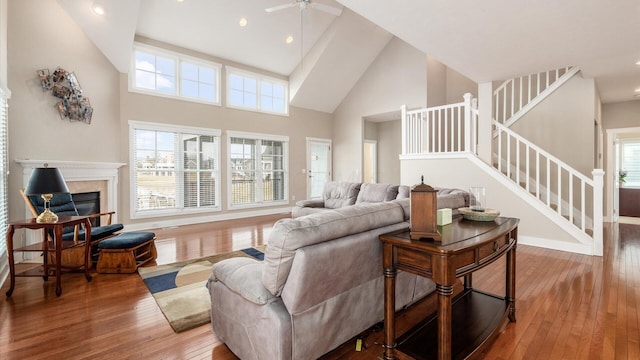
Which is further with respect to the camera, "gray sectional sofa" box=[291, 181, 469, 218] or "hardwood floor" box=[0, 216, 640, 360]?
"gray sectional sofa" box=[291, 181, 469, 218]

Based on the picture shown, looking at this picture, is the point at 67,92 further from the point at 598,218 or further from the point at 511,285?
the point at 598,218

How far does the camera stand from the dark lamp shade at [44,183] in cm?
270

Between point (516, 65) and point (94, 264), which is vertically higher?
point (516, 65)

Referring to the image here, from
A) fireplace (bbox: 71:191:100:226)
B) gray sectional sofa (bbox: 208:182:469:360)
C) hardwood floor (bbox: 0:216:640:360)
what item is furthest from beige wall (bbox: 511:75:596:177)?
→ fireplace (bbox: 71:191:100:226)

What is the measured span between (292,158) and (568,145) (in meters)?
5.81

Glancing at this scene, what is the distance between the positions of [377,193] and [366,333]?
2634 millimetres

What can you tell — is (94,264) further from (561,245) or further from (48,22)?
(561,245)

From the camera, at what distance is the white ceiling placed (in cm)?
284

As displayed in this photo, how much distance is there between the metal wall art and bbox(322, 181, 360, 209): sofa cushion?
410 centimetres

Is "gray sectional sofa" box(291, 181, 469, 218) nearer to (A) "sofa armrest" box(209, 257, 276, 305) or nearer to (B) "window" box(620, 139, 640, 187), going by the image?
(A) "sofa armrest" box(209, 257, 276, 305)

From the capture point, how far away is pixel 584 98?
191 inches

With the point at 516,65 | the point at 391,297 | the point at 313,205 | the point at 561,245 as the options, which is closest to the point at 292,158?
the point at 313,205

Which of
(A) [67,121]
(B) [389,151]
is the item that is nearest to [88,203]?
(A) [67,121]

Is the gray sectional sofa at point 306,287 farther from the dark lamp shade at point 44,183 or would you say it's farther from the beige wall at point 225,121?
the beige wall at point 225,121
